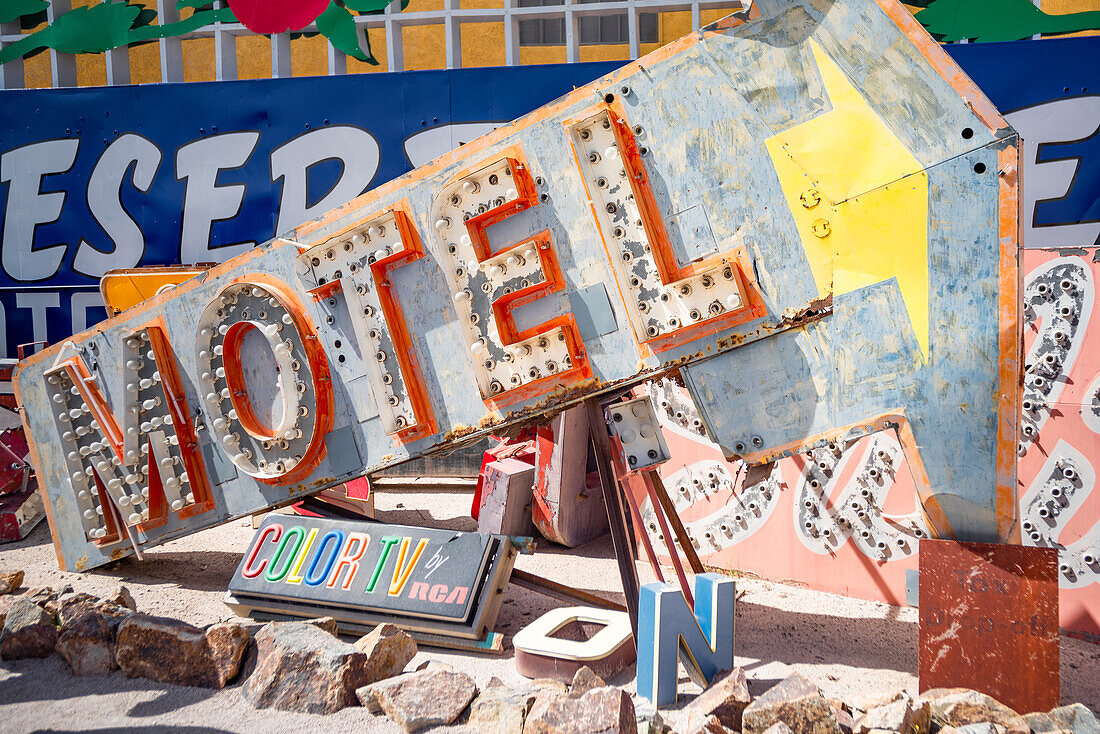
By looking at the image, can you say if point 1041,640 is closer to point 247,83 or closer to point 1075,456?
point 1075,456

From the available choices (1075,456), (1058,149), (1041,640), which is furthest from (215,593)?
(1058,149)

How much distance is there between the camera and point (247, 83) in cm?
922

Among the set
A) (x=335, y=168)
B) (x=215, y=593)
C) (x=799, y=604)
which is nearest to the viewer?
(x=799, y=604)

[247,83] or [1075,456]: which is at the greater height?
[247,83]

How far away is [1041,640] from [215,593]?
16.6 ft

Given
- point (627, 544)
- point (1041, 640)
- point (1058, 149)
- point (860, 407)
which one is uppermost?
point (1058, 149)

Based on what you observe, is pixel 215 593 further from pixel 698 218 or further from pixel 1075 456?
pixel 1075 456

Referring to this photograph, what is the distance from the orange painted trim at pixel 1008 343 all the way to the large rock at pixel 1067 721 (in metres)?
0.72

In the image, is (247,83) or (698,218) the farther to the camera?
(247,83)

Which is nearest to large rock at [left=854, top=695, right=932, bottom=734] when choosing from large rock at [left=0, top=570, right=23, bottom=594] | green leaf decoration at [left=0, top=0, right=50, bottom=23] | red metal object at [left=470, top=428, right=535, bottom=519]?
red metal object at [left=470, top=428, right=535, bottom=519]

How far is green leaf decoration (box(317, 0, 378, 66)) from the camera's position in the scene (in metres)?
9.46

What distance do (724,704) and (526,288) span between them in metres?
2.19

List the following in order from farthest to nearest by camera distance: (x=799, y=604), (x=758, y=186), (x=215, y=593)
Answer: (x=215, y=593)
(x=799, y=604)
(x=758, y=186)

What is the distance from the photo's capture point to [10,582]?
5766mm
